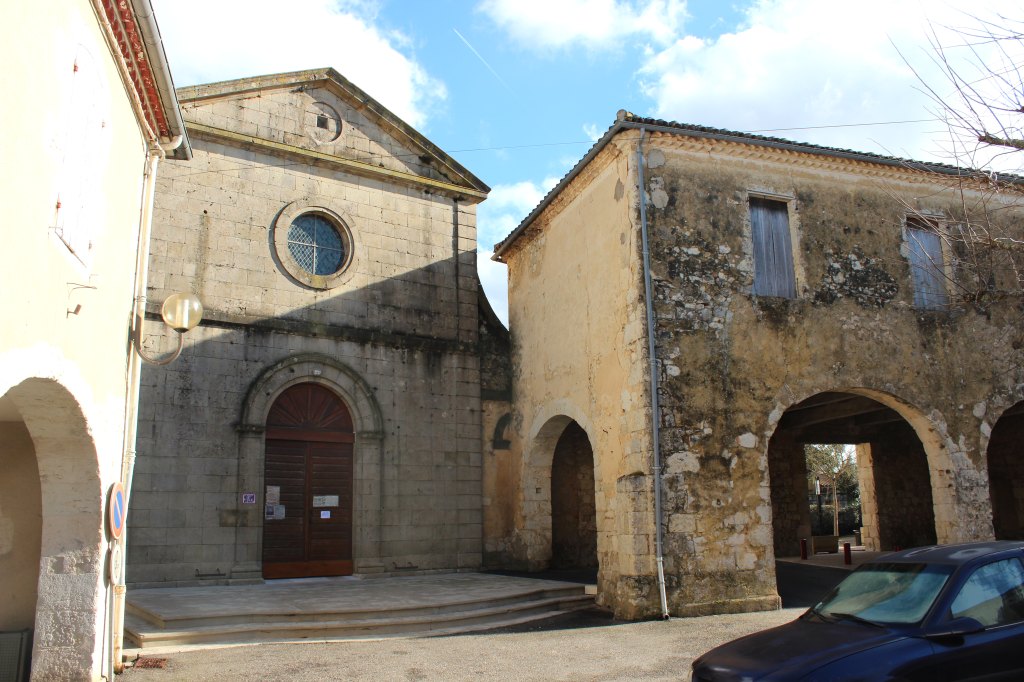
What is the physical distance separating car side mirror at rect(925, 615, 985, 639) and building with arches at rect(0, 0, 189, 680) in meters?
5.30

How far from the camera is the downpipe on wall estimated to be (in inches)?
371

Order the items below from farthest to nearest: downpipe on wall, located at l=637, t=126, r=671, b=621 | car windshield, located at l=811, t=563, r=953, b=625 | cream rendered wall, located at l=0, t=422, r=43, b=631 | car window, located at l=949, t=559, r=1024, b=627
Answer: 1. downpipe on wall, located at l=637, t=126, r=671, b=621
2. cream rendered wall, located at l=0, t=422, r=43, b=631
3. car windshield, located at l=811, t=563, r=953, b=625
4. car window, located at l=949, t=559, r=1024, b=627

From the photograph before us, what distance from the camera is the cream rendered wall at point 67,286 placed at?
13.6 feet

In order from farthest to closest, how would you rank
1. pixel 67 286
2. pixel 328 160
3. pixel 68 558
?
pixel 328 160, pixel 68 558, pixel 67 286

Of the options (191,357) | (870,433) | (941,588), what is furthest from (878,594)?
(870,433)

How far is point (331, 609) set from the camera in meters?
8.98

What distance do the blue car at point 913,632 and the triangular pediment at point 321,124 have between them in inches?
434

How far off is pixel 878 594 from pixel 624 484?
505 cm

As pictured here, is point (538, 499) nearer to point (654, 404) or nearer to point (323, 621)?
point (654, 404)

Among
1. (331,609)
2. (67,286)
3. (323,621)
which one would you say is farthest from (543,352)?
(67,286)

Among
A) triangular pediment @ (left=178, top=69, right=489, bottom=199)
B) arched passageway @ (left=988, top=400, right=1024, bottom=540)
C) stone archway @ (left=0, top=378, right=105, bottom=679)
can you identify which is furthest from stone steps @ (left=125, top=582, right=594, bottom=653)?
arched passageway @ (left=988, top=400, right=1024, bottom=540)

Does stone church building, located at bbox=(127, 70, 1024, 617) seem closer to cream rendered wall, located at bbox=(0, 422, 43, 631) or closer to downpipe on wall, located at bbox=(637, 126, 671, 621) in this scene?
downpipe on wall, located at bbox=(637, 126, 671, 621)

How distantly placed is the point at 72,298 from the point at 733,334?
7984mm

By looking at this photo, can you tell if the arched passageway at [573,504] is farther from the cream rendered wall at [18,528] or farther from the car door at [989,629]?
the car door at [989,629]
